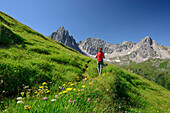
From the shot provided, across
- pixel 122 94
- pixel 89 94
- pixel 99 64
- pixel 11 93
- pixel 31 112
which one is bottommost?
pixel 122 94

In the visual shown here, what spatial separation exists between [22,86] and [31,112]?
4.19m

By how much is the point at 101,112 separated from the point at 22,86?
17.1 ft

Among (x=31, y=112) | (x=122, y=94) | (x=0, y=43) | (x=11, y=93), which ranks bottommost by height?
(x=122, y=94)

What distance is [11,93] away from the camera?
4730mm

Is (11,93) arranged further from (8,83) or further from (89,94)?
(89,94)

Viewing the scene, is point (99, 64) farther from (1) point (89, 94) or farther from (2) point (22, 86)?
(2) point (22, 86)

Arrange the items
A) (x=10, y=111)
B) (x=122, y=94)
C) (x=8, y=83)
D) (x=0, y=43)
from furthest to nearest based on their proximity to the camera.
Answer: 1. (x=0, y=43)
2. (x=122, y=94)
3. (x=8, y=83)
4. (x=10, y=111)

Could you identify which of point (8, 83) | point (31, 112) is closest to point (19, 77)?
point (8, 83)

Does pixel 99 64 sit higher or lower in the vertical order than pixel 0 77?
higher

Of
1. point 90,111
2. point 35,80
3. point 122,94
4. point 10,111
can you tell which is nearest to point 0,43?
point 35,80

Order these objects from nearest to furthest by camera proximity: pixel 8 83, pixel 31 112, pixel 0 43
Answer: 1. pixel 31 112
2. pixel 8 83
3. pixel 0 43

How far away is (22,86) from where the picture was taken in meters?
5.33

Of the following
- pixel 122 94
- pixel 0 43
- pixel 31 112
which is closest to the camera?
pixel 31 112

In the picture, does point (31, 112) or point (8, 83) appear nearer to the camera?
point (31, 112)
